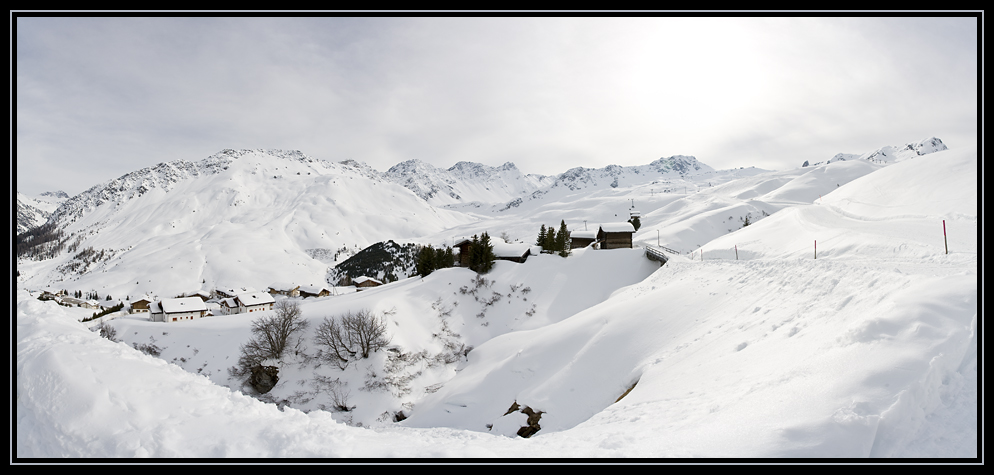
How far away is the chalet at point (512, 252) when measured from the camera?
2219 inches

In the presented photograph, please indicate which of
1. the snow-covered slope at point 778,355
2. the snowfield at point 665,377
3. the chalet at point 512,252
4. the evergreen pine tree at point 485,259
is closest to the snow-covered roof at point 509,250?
the chalet at point 512,252

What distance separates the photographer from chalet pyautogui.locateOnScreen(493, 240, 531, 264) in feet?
185

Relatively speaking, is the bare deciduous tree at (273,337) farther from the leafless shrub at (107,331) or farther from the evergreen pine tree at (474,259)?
the evergreen pine tree at (474,259)

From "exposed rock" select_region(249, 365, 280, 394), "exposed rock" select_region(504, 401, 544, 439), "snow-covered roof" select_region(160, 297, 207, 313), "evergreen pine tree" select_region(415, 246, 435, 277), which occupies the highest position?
"evergreen pine tree" select_region(415, 246, 435, 277)

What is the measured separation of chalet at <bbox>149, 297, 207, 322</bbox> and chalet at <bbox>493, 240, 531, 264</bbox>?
4862 centimetres

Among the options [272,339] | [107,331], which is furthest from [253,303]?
[272,339]

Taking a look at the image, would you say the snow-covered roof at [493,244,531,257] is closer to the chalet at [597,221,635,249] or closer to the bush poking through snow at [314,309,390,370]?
the chalet at [597,221,635,249]

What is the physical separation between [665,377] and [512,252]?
145 ft

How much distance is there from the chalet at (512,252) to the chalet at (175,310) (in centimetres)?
4862

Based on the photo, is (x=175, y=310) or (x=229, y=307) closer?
(x=175, y=310)

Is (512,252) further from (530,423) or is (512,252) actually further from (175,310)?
(175,310)

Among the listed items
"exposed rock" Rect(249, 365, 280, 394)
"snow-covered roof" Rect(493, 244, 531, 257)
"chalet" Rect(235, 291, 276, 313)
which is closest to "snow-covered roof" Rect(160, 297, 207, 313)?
"chalet" Rect(235, 291, 276, 313)

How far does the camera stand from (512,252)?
57062 millimetres
